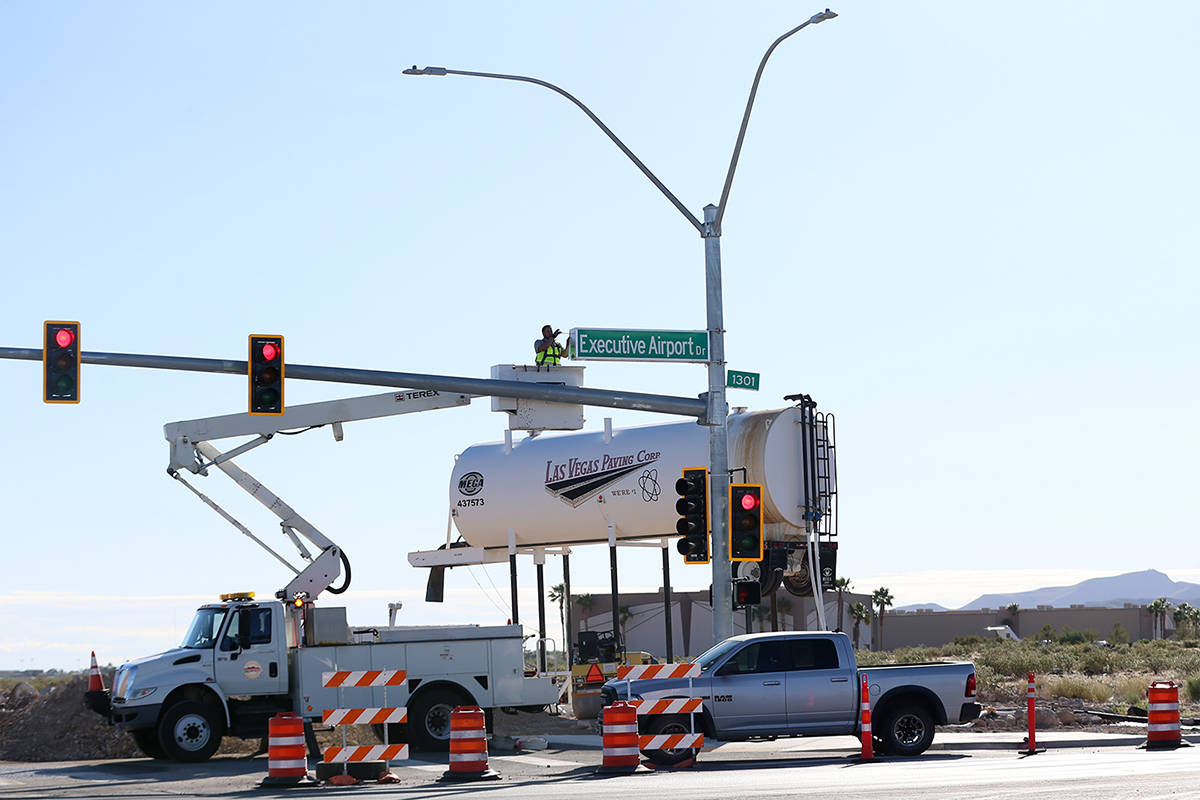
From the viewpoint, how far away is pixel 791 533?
3012 centimetres

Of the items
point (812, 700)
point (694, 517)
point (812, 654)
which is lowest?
point (812, 700)

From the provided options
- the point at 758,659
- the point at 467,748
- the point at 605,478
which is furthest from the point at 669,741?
the point at 605,478

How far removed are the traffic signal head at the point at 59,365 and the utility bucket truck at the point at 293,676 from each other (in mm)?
4827

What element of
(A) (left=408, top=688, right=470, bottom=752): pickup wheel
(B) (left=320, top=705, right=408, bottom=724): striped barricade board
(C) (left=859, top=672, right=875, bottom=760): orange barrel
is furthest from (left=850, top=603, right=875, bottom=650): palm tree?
(B) (left=320, top=705, right=408, bottom=724): striped barricade board

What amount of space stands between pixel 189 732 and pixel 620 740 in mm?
7220

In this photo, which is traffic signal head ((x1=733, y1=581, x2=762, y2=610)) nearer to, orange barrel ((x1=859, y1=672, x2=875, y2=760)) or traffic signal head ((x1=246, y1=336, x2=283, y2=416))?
orange barrel ((x1=859, y1=672, x2=875, y2=760))

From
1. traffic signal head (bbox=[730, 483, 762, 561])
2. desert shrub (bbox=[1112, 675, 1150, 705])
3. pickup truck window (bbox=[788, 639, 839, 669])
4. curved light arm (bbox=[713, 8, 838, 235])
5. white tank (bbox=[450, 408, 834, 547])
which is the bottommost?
desert shrub (bbox=[1112, 675, 1150, 705])

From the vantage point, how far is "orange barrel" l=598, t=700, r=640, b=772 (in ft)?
62.8

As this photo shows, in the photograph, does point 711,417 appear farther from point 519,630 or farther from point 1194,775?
point 1194,775

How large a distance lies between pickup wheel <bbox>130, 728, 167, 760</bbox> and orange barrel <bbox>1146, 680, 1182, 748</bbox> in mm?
13909

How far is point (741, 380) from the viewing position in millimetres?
23328

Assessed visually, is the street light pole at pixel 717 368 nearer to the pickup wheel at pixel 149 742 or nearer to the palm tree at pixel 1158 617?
the pickup wheel at pixel 149 742

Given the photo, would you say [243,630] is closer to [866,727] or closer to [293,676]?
[293,676]

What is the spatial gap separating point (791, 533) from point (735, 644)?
364 inches
